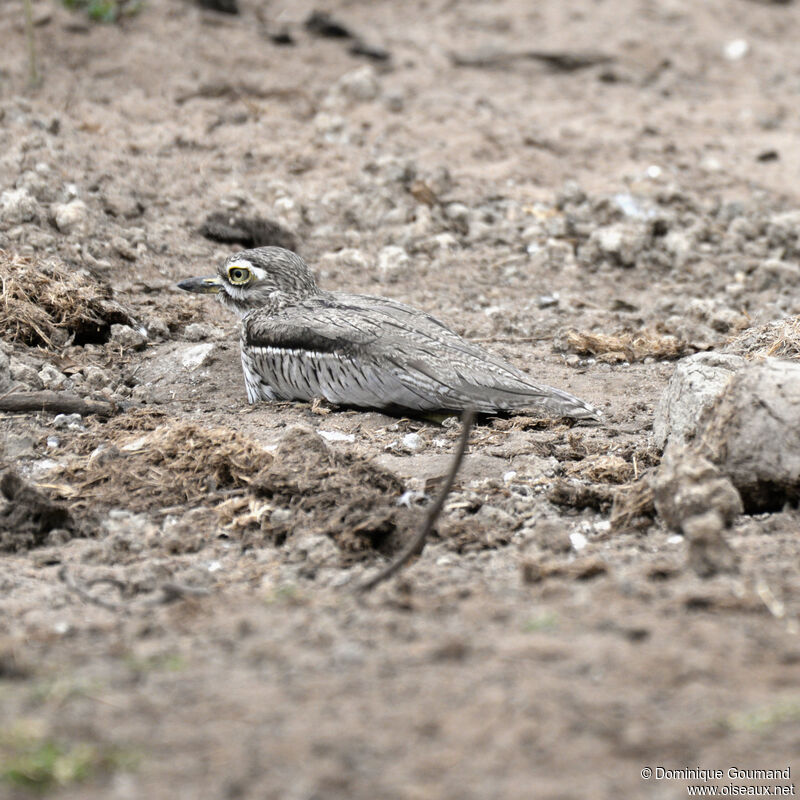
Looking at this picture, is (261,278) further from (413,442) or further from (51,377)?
(413,442)

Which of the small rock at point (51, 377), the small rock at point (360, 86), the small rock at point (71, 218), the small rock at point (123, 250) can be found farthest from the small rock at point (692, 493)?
the small rock at point (360, 86)

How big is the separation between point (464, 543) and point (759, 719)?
5.48 feet

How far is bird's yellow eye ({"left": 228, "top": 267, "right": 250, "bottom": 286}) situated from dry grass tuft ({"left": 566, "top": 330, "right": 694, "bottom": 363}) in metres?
1.87

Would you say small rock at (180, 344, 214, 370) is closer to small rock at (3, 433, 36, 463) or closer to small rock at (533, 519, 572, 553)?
small rock at (3, 433, 36, 463)

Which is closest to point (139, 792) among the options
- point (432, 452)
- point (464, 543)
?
point (464, 543)

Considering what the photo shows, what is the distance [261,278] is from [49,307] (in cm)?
118

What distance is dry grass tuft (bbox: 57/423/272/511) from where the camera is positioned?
4633 mm

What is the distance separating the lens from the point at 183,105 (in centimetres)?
916

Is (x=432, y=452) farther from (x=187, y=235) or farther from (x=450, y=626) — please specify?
(x=187, y=235)

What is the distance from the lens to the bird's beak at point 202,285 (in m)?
6.48

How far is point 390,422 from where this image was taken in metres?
5.63

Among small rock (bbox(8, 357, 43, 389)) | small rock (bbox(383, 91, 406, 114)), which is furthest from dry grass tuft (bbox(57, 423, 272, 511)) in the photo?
small rock (bbox(383, 91, 406, 114))

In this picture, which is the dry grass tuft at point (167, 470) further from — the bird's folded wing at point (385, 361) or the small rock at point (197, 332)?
the small rock at point (197, 332)

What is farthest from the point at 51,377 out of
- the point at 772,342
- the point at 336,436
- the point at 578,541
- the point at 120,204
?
the point at 772,342
